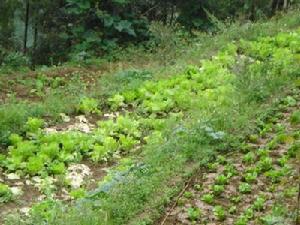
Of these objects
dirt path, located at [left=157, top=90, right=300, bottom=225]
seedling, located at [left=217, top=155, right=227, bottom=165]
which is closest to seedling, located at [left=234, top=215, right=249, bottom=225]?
dirt path, located at [left=157, top=90, right=300, bottom=225]

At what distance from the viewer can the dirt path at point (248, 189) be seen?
542 cm

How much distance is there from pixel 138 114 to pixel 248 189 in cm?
321

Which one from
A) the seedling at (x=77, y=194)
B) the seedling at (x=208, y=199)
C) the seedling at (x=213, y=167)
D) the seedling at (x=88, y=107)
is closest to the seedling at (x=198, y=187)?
the seedling at (x=208, y=199)

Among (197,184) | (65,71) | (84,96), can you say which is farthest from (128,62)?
(197,184)

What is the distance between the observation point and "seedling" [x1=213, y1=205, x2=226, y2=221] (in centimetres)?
545

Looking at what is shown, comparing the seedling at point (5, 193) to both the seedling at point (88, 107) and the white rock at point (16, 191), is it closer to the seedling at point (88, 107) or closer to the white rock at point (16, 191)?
the white rock at point (16, 191)

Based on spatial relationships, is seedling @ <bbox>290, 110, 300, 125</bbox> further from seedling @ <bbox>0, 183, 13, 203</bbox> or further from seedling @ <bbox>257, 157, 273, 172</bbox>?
seedling @ <bbox>0, 183, 13, 203</bbox>

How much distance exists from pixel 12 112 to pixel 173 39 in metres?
5.45

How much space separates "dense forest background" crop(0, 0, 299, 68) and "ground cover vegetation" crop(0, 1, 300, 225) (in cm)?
402

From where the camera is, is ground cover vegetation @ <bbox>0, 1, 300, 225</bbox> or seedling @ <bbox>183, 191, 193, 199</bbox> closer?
ground cover vegetation @ <bbox>0, 1, 300, 225</bbox>

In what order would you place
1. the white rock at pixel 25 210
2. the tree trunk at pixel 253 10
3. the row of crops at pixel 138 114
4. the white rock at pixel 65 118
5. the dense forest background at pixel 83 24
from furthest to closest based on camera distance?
the tree trunk at pixel 253 10, the dense forest background at pixel 83 24, the white rock at pixel 65 118, the row of crops at pixel 138 114, the white rock at pixel 25 210

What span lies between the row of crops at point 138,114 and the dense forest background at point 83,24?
17.9ft

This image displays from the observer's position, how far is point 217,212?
18.0 ft

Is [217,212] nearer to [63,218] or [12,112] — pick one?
[63,218]
